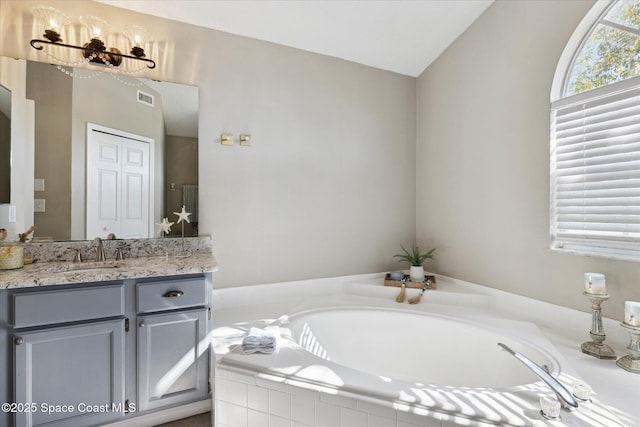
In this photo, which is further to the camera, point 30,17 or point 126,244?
point 126,244

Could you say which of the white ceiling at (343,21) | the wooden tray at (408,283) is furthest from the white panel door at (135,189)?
the wooden tray at (408,283)

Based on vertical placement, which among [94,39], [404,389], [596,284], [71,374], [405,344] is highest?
[94,39]

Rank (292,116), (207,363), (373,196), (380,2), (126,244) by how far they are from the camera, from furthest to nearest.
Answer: (373,196) → (292,116) → (380,2) → (126,244) → (207,363)

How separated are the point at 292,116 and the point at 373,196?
1040mm

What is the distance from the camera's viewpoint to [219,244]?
8.04 feet

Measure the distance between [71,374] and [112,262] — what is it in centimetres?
65

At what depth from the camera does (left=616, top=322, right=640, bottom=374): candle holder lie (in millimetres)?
1499

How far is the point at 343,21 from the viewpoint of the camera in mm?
2477

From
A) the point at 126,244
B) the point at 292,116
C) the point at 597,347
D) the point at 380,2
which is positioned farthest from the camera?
the point at 292,116

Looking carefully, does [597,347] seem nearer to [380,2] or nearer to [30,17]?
[380,2]

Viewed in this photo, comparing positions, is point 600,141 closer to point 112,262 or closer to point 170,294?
point 170,294

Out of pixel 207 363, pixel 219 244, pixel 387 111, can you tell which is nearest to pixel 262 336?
pixel 207 363

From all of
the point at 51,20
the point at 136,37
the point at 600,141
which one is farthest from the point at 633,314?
the point at 51,20

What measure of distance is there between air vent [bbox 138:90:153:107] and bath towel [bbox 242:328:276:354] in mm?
1750
